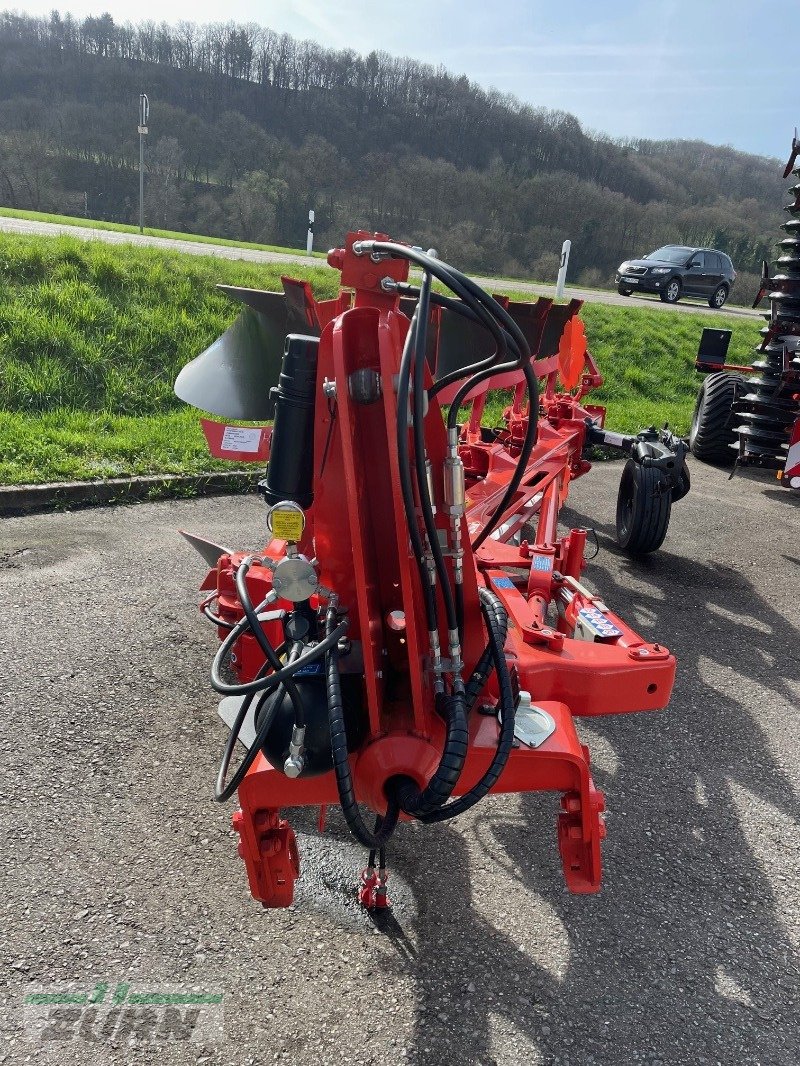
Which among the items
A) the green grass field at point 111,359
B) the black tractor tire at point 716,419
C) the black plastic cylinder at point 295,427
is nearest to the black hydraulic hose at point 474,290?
the black plastic cylinder at point 295,427

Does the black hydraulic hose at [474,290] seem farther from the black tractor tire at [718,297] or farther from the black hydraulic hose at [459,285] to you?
the black tractor tire at [718,297]

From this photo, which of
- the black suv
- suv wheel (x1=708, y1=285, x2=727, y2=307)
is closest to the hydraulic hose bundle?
the black suv

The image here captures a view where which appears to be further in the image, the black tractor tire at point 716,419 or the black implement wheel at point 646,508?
the black tractor tire at point 716,419

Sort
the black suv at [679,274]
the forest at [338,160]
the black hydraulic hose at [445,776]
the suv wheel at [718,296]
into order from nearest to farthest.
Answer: the black hydraulic hose at [445,776]
the black suv at [679,274]
the suv wheel at [718,296]
the forest at [338,160]

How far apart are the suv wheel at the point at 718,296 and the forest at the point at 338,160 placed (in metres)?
8.36

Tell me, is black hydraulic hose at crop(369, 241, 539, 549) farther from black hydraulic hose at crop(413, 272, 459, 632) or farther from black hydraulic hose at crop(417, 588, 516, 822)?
black hydraulic hose at crop(417, 588, 516, 822)

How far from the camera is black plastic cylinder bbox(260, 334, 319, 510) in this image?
1967 mm

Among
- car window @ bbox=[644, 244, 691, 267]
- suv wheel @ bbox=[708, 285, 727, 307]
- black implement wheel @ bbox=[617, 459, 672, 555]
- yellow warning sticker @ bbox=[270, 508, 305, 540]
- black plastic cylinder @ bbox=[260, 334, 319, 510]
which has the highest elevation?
car window @ bbox=[644, 244, 691, 267]

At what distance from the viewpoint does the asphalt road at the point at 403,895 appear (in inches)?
74.8

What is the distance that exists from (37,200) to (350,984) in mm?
35028

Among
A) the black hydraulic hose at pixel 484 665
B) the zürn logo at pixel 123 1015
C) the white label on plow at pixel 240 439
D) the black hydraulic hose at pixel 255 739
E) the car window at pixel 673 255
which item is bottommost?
the zürn logo at pixel 123 1015

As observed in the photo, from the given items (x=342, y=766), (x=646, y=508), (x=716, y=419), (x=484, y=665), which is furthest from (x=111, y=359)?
(x=342, y=766)

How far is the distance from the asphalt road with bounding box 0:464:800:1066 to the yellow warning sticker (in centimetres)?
113

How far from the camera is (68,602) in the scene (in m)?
3.91
